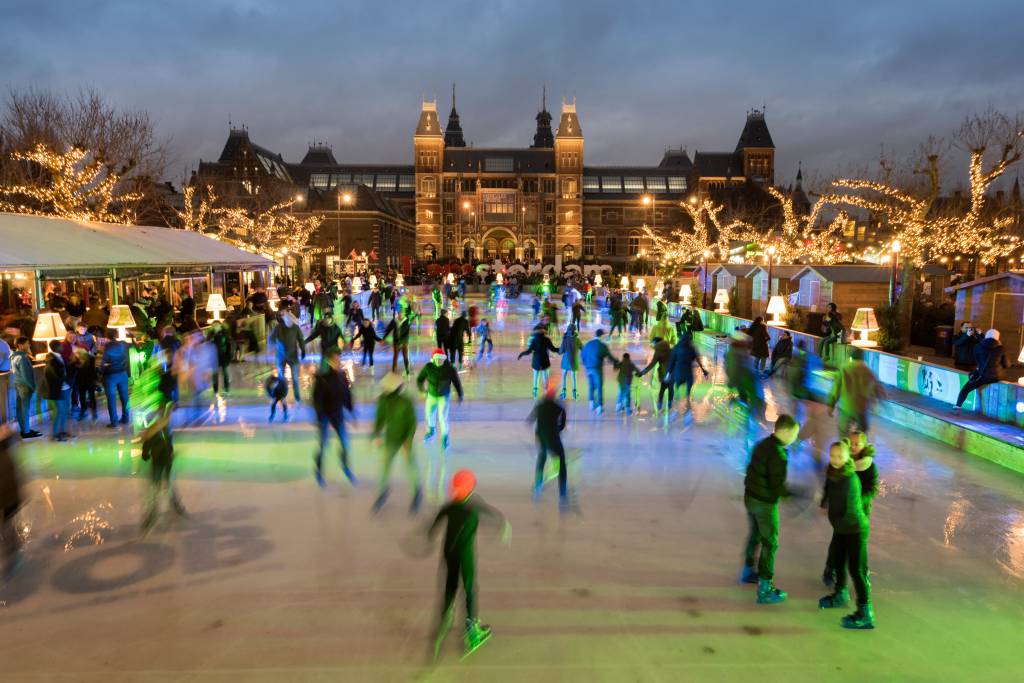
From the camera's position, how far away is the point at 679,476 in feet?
24.5

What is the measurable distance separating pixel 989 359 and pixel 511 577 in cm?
751

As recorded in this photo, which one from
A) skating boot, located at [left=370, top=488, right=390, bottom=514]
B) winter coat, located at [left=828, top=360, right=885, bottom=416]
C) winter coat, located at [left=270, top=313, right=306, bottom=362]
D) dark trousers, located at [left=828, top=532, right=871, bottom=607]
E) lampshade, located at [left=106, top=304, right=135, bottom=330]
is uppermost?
lampshade, located at [left=106, top=304, right=135, bottom=330]

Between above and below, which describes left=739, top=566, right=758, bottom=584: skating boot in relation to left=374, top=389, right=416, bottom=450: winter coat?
below

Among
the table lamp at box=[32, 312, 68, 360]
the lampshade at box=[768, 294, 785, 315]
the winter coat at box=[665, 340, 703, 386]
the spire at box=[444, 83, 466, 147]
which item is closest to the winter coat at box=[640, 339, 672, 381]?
the winter coat at box=[665, 340, 703, 386]

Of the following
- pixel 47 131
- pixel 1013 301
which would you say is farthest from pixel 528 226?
pixel 1013 301

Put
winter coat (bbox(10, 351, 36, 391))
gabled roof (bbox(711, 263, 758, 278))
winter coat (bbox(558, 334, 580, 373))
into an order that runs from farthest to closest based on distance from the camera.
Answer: gabled roof (bbox(711, 263, 758, 278)), winter coat (bbox(558, 334, 580, 373)), winter coat (bbox(10, 351, 36, 391))

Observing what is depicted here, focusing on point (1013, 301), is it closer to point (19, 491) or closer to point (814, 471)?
point (814, 471)

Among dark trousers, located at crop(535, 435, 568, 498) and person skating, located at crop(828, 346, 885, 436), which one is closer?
dark trousers, located at crop(535, 435, 568, 498)

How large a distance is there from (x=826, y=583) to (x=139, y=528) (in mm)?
5481

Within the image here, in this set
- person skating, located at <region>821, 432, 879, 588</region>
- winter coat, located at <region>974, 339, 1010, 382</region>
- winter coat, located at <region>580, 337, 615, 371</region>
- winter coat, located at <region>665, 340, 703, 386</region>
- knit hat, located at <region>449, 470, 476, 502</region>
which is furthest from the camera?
winter coat, located at <region>580, 337, 615, 371</region>

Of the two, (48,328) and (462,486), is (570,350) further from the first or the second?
(48,328)

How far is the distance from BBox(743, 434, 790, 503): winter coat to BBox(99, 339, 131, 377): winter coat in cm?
809

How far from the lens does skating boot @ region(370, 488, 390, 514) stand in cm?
637

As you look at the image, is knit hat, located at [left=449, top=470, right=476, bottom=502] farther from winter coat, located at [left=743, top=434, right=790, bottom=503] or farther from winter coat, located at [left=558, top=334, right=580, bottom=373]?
winter coat, located at [left=558, top=334, right=580, bottom=373]
